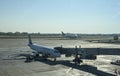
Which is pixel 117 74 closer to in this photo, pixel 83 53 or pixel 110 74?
pixel 110 74

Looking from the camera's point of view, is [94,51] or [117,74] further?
[94,51]

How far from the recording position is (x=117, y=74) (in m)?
36.1

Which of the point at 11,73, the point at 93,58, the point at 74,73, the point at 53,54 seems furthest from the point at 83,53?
the point at 11,73

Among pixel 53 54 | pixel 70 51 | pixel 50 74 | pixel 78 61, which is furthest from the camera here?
pixel 70 51

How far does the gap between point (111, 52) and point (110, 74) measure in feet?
69.9

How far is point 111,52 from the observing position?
56.8 meters

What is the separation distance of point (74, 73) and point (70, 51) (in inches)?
815

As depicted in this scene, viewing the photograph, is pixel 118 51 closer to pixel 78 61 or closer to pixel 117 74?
pixel 78 61

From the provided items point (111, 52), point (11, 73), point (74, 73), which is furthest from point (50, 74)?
point (111, 52)

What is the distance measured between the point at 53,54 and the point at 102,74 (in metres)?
19.8

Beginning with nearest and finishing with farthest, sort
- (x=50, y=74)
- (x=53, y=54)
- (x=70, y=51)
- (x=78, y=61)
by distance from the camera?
(x=50, y=74)
(x=78, y=61)
(x=53, y=54)
(x=70, y=51)

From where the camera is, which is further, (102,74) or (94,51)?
(94,51)

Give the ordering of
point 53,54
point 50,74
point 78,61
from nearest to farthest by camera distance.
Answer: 1. point 50,74
2. point 78,61
3. point 53,54

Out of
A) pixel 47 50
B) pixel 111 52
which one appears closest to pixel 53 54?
pixel 47 50
